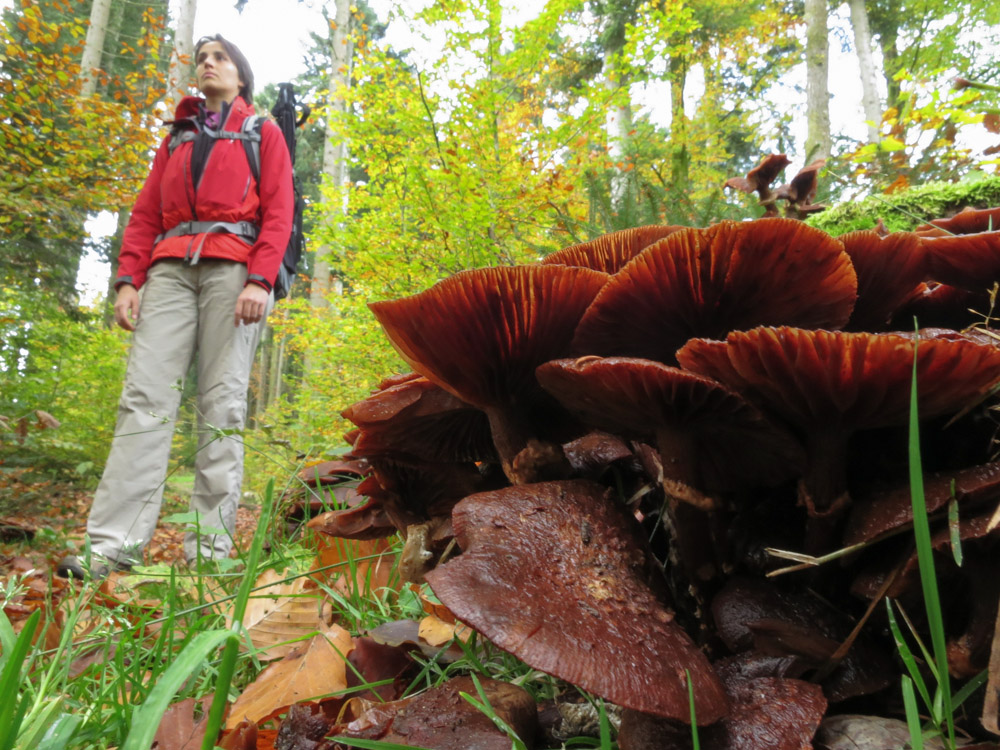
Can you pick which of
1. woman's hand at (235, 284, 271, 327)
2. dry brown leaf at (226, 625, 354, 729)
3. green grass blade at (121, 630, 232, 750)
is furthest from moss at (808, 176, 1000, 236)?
woman's hand at (235, 284, 271, 327)

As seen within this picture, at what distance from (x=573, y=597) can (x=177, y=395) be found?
12.2 ft

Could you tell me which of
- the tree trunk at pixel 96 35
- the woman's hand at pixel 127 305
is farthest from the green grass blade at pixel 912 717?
the tree trunk at pixel 96 35

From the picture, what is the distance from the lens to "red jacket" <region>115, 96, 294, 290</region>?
3.88 meters

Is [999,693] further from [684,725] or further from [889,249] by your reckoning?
[889,249]

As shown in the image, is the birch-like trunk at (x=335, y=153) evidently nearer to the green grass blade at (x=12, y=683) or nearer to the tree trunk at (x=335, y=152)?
the tree trunk at (x=335, y=152)

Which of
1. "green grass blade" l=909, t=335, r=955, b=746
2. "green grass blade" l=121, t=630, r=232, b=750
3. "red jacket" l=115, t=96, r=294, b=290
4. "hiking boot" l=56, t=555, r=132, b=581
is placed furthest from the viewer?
"red jacket" l=115, t=96, r=294, b=290

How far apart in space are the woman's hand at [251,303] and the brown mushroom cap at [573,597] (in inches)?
128

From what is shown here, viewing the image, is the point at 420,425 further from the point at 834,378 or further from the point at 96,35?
the point at 96,35

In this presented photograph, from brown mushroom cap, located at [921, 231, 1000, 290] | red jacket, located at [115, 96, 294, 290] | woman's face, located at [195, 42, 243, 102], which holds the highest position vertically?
woman's face, located at [195, 42, 243, 102]

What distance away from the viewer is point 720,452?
1087 millimetres

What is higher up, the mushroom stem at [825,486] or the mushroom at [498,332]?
the mushroom at [498,332]

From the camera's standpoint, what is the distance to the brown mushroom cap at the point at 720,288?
916mm

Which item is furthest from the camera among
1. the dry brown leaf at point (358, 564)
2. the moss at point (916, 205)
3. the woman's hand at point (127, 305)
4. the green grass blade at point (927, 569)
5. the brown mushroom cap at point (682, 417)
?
the woman's hand at point (127, 305)

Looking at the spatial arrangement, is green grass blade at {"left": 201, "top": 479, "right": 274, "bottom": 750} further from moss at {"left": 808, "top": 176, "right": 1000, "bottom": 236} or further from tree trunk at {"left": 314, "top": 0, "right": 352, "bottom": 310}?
tree trunk at {"left": 314, "top": 0, "right": 352, "bottom": 310}
